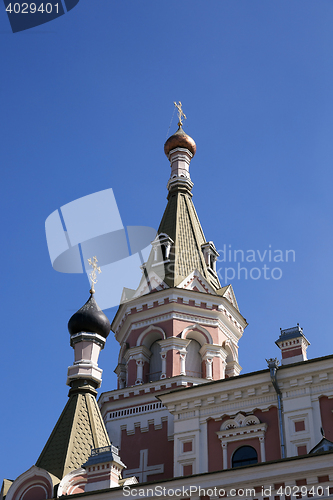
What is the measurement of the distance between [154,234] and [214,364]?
530cm

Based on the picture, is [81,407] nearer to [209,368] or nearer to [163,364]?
[163,364]

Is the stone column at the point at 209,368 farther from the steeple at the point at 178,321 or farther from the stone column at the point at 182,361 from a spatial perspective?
the stone column at the point at 182,361

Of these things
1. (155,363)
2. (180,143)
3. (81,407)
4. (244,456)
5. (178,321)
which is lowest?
(244,456)

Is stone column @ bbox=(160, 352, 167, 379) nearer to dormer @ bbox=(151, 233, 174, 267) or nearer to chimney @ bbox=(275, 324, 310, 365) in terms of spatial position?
dormer @ bbox=(151, 233, 174, 267)

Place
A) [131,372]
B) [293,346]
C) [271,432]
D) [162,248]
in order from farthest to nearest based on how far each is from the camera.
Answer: [162,248], [131,372], [293,346], [271,432]

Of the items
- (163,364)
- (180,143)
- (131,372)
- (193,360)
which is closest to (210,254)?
(193,360)

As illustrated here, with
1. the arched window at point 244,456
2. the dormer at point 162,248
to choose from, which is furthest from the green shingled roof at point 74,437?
the dormer at point 162,248

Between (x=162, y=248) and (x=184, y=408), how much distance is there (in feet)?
24.0

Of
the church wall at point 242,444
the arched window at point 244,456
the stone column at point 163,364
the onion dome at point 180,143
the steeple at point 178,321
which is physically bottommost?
the arched window at point 244,456

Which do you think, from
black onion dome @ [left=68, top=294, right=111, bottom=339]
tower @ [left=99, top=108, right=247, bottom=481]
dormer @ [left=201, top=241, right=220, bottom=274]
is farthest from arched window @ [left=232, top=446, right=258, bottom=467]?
dormer @ [left=201, top=241, right=220, bottom=274]

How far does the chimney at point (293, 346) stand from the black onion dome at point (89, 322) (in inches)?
172

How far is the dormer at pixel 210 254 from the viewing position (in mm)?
19969

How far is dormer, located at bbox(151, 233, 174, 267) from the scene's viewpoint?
19.5 m

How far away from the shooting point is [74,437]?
42.7 feet
